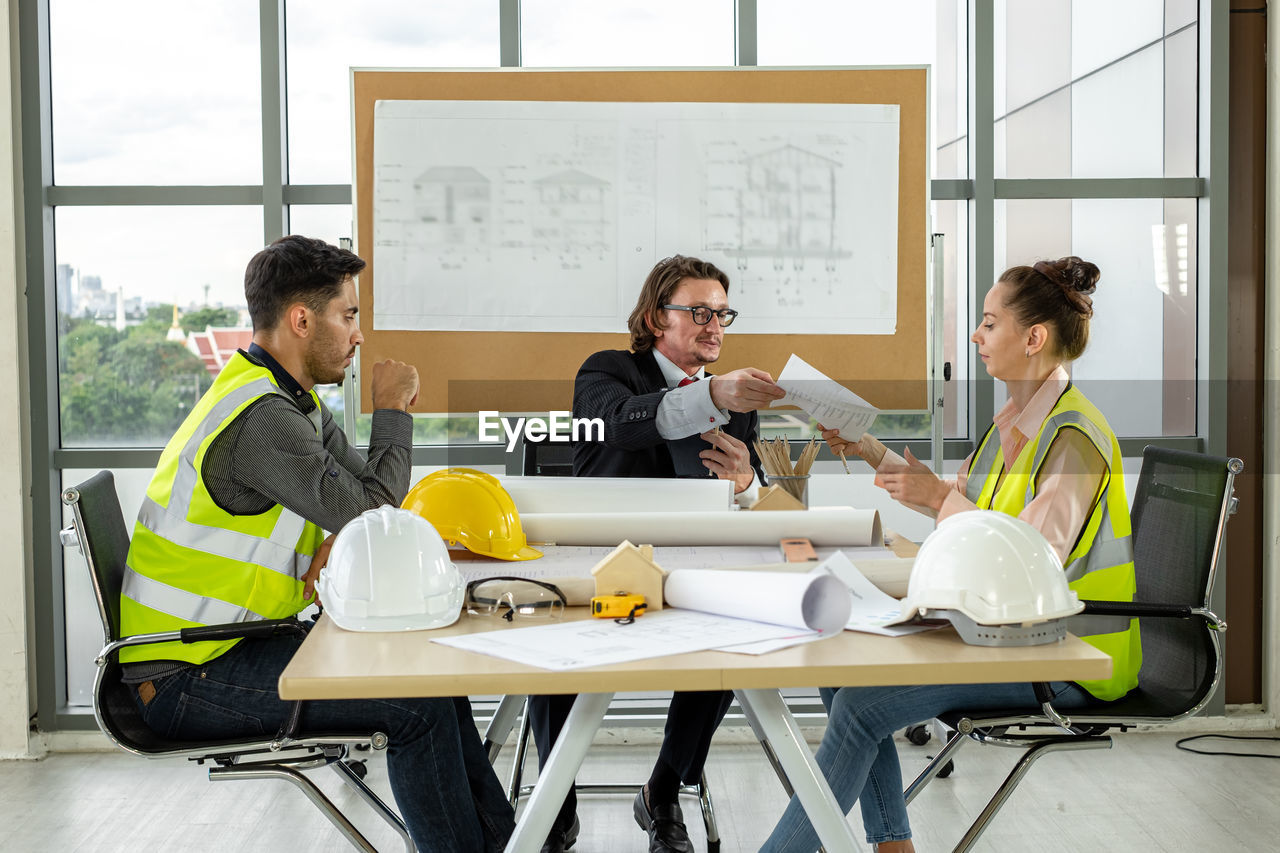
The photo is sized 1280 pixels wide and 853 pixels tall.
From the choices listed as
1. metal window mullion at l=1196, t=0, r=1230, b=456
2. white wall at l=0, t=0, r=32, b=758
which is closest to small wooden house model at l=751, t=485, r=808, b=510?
metal window mullion at l=1196, t=0, r=1230, b=456

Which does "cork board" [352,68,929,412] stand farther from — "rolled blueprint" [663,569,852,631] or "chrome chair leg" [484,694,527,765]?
"rolled blueprint" [663,569,852,631]

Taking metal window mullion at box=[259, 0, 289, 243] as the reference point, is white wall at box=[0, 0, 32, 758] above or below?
below

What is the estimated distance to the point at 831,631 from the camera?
4.53 ft

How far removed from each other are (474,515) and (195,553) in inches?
20.4

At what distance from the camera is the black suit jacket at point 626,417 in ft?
8.96

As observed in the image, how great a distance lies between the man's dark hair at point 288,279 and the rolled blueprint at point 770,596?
1.10 metres

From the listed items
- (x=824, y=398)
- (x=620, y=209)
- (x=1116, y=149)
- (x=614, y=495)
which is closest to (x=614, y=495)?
(x=614, y=495)

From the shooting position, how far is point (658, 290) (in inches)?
116

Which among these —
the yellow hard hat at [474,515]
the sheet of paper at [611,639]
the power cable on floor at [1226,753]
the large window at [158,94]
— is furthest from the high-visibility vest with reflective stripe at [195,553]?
the power cable on floor at [1226,753]

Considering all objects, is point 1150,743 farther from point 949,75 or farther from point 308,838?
point 308,838

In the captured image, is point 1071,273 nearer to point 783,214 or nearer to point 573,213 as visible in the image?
point 783,214

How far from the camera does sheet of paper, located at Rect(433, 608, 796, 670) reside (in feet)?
4.23

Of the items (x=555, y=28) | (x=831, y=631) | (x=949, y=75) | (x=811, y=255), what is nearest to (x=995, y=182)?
(x=949, y=75)

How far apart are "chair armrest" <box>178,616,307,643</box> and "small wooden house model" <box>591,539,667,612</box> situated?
65 centimetres
